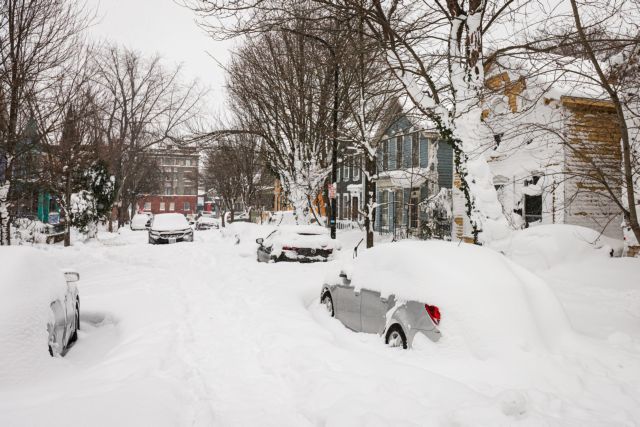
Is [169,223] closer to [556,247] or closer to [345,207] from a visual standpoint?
[345,207]

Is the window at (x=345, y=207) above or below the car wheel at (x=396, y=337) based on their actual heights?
above

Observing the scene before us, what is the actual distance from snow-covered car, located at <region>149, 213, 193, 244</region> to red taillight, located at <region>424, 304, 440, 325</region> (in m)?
21.8

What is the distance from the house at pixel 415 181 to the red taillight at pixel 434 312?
54.4 ft

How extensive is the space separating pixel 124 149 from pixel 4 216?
24.2 m

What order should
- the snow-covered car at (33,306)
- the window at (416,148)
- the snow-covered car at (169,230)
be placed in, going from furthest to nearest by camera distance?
the window at (416,148)
the snow-covered car at (169,230)
the snow-covered car at (33,306)

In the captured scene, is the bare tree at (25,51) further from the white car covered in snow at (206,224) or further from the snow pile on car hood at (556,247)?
the white car covered in snow at (206,224)

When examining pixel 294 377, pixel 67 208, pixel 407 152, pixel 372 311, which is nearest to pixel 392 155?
pixel 407 152

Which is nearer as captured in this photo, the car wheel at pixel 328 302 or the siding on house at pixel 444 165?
the car wheel at pixel 328 302

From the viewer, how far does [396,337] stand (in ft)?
19.3

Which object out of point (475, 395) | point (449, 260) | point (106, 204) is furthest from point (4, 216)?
point (106, 204)

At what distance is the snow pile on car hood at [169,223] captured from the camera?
2555 cm

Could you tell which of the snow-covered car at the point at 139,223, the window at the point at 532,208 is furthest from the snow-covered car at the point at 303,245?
the snow-covered car at the point at 139,223

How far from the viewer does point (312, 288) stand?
10438mm

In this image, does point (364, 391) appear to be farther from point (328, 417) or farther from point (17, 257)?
point (17, 257)
